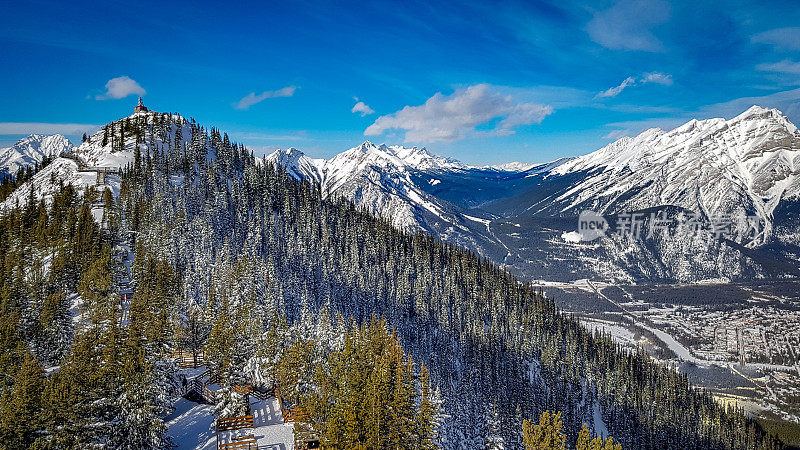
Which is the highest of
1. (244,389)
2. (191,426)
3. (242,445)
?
(244,389)

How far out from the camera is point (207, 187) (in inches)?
6599

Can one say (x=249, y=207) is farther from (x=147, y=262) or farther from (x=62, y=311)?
(x=62, y=311)

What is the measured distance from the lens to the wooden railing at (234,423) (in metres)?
44.8

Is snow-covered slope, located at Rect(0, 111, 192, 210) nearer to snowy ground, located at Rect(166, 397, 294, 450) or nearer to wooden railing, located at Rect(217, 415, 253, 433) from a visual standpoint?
snowy ground, located at Rect(166, 397, 294, 450)

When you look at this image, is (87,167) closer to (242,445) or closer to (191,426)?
(191,426)

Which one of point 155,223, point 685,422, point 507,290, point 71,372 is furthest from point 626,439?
point 155,223

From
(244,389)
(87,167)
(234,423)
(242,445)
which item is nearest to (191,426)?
(234,423)

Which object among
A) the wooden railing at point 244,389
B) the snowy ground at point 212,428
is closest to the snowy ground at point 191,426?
the snowy ground at point 212,428

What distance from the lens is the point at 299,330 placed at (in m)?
68.9

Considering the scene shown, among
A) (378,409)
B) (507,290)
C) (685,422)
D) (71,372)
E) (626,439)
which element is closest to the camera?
(378,409)

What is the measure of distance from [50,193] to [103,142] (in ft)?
186

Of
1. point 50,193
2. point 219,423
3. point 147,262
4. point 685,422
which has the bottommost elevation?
point 685,422

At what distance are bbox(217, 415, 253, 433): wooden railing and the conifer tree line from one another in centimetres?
191

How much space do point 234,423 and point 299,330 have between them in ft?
77.7
